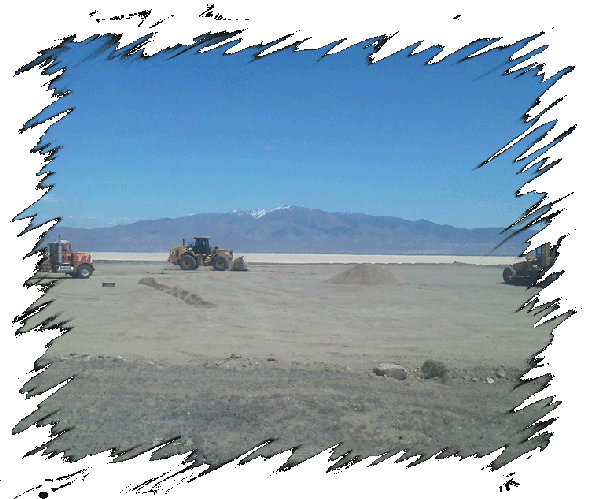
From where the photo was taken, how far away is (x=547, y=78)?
991 mm

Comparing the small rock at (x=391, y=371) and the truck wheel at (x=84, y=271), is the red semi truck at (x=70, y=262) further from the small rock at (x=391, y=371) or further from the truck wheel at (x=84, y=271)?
the small rock at (x=391, y=371)

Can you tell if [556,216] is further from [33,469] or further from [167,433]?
[167,433]

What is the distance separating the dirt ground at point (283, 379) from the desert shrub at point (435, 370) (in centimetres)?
26

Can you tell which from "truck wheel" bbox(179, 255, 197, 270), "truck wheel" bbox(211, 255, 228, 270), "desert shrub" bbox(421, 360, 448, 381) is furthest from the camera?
"truck wheel" bbox(211, 255, 228, 270)

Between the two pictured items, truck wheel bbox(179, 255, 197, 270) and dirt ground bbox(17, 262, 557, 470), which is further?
truck wheel bbox(179, 255, 197, 270)

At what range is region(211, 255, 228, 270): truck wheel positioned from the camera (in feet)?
131

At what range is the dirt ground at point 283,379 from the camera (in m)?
6.43

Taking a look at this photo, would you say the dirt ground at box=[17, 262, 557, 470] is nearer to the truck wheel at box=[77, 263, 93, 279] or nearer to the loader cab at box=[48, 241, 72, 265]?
the loader cab at box=[48, 241, 72, 265]

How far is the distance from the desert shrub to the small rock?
47cm

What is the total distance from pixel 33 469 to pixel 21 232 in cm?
37

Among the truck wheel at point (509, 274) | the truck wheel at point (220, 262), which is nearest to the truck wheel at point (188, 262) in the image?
the truck wheel at point (220, 262)

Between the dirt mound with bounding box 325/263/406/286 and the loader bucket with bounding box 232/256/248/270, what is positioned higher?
the loader bucket with bounding box 232/256/248/270

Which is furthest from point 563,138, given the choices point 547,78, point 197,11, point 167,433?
point 167,433

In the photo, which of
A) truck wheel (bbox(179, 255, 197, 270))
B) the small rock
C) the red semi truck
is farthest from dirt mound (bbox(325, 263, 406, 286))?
the small rock
